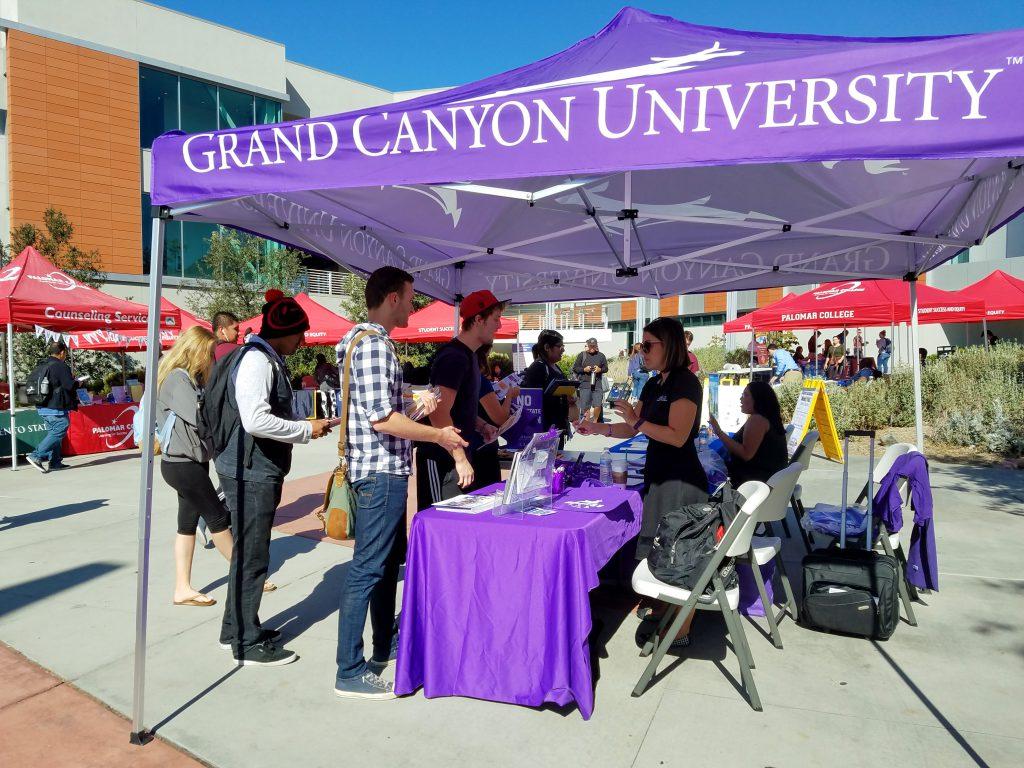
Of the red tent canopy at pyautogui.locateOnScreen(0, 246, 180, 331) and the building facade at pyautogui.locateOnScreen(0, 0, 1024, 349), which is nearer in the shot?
the red tent canopy at pyautogui.locateOnScreen(0, 246, 180, 331)

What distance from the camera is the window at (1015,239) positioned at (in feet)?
92.3

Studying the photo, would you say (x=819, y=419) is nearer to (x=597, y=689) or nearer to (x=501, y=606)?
(x=597, y=689)

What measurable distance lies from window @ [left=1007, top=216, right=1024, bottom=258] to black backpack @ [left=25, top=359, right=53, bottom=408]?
3324cm

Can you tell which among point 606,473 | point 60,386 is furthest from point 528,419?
point 60,386

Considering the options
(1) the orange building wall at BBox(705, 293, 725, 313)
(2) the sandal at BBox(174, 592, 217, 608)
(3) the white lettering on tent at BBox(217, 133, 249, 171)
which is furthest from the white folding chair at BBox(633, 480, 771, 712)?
(1) the orange building wall at BBox(705, 293, 725, 313)

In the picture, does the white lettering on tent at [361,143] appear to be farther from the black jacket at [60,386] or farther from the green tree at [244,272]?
the green tree at [244,272]

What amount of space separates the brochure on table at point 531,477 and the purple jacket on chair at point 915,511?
2.11m

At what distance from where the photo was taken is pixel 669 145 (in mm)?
2398

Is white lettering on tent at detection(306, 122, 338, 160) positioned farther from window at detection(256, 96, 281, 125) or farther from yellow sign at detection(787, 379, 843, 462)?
window at detection(256, 96, 281, 125)

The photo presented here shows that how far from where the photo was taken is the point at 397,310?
123 inches

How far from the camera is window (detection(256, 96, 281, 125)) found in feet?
89.1

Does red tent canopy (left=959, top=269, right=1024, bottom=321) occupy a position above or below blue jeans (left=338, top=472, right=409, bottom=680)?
above

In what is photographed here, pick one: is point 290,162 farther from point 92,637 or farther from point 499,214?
point 92,637

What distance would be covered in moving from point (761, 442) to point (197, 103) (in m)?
27.2
